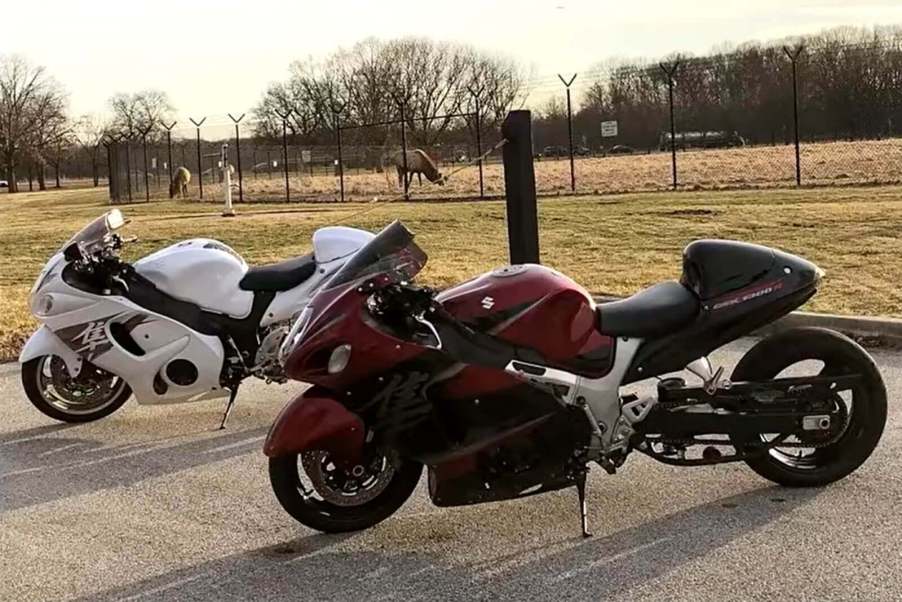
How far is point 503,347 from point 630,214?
12943 mm

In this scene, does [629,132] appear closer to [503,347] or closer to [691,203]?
[691,203]

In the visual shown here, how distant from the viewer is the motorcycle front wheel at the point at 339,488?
4.02 meters

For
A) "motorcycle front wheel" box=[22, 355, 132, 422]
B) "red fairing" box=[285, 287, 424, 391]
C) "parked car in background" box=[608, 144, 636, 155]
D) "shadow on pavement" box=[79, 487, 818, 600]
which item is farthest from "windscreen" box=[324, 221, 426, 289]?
"parked car in background" box=[608, 144, 636, 155]

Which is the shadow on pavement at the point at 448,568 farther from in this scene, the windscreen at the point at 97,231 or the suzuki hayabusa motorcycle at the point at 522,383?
the windscreen at the point at 97,231

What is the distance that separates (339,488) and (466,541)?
1.71 ft

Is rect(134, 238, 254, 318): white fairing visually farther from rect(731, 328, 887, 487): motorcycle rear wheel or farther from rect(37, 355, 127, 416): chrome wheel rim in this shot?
rect(731, 328, 887, 487): motorcycle rear wheel

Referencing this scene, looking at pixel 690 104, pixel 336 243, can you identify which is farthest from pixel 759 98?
pixel 336 243

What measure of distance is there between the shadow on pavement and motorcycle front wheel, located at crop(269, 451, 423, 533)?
0.08 m

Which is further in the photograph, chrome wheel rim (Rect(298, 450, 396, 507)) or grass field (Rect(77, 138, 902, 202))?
grass field (Rect(77, 138, 902, 202))

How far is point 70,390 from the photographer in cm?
598

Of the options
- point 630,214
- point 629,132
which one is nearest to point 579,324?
point 630,214

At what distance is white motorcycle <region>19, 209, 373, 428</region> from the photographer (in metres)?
5.62

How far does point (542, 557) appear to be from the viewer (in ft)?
12.6

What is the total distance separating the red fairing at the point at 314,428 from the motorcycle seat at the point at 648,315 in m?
1.00
